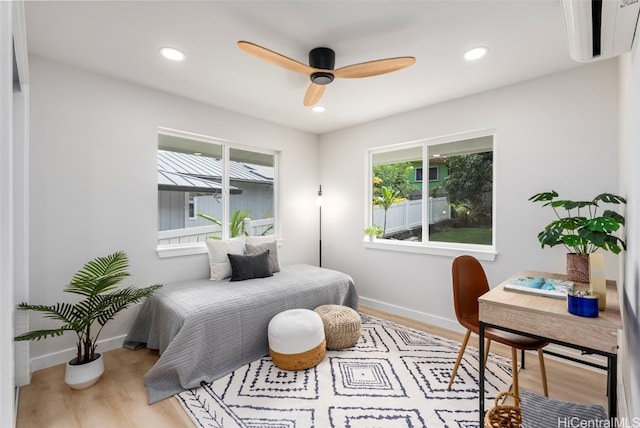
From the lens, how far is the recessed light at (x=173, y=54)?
2.27 m

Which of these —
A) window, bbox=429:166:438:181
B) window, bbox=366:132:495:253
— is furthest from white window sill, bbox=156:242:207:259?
window, bbox=429:166:438:181

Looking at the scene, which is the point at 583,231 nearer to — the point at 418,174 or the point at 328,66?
the point at 328,66

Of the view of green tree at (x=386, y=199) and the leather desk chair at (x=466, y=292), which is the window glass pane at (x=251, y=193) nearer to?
the view of green tree at (x=386, y=199)

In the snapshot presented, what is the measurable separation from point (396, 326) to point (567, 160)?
2.26 meters

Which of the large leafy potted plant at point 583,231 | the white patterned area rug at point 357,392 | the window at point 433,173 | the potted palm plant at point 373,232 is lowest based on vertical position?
the white patterned area rug at point 357,392

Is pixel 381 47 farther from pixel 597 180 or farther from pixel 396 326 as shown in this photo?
pixel 396 326

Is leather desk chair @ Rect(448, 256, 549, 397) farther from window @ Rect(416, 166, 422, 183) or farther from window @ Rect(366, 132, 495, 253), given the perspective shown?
window @ Rect(416, 166, 422, 183)

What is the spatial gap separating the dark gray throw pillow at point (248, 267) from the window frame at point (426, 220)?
1439 millimetres

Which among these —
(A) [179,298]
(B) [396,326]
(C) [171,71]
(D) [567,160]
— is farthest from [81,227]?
(D) [567,160]

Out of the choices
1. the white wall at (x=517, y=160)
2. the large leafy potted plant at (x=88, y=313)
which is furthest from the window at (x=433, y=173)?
the large leafy potted plant at (x=88, y=313)

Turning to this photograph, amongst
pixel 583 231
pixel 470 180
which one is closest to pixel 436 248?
pixel 470 180

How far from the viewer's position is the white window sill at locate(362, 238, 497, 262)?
304cm

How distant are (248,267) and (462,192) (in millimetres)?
2487

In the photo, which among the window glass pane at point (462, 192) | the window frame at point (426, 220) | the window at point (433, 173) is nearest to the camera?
the window frame at point (426, 220)
